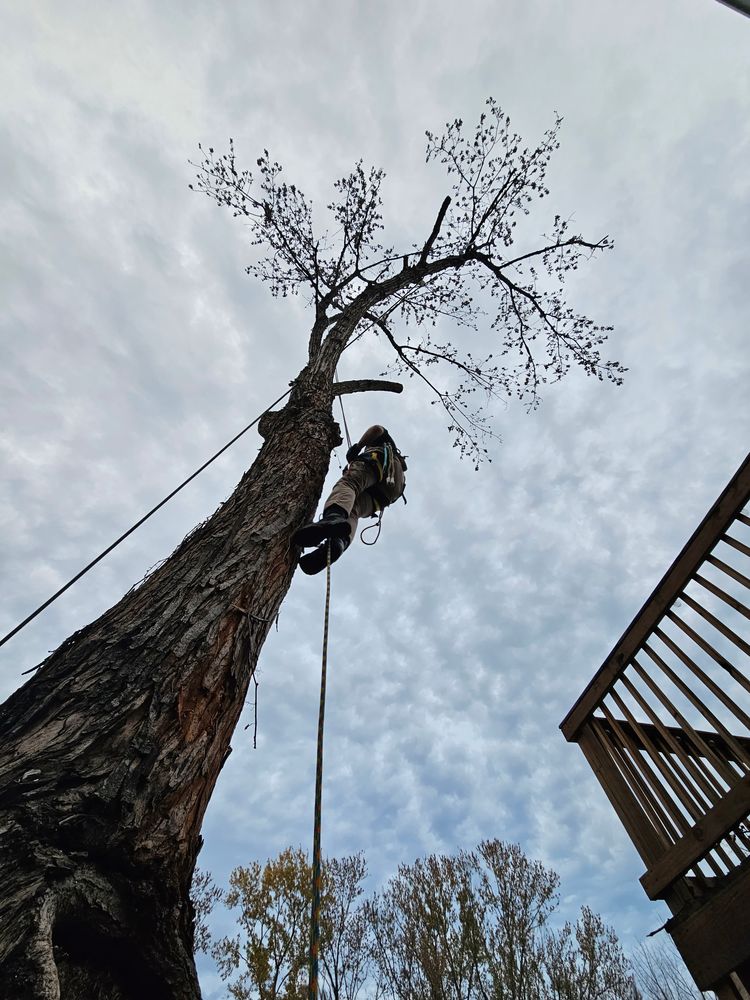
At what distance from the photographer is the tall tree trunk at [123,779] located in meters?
0.89

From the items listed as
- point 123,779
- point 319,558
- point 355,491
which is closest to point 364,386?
point 355,491

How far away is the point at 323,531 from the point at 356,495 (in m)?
0.94

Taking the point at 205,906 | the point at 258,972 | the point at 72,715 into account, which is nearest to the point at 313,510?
the point at 72,715

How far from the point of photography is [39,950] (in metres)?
0.79

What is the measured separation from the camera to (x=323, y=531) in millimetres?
2270

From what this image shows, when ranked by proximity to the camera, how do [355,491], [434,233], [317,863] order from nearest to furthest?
1. [317,863]
2. [355,491]
3. [434,233]

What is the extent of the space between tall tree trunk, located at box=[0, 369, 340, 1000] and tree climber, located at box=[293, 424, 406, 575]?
1.95 ft

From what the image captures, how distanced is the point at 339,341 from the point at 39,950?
3.83 metres

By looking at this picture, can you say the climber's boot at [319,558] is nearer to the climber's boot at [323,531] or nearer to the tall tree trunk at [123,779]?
the climber's boot at [323,531]

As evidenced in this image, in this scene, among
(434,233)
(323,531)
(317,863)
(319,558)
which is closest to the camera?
(317,863)

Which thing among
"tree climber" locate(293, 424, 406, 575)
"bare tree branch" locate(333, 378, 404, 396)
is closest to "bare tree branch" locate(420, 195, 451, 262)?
"bare tree branch" locate(333, 378, 404, 396)

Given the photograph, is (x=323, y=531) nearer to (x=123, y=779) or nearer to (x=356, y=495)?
(x=356, y=495)

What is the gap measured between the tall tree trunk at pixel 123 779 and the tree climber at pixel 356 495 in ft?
1.95

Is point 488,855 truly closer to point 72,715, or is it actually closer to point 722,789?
point 722,789
